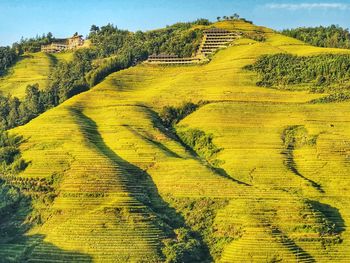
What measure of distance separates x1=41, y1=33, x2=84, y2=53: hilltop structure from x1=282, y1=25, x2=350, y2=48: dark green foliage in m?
52.6

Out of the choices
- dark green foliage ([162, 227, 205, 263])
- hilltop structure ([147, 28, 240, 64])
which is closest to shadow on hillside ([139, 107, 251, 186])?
dark green foliage ([162, 227, 205, 263])

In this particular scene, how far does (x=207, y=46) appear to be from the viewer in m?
101

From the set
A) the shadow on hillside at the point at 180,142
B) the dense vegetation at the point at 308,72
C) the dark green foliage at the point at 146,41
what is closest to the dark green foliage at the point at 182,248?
the shadow on hillside at the point at 180,142

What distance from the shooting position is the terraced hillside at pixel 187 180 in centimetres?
4978

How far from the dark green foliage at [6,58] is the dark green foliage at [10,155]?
190 ft

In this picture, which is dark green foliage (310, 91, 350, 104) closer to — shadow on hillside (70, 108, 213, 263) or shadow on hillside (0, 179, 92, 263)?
shadow on hillside (70, 108, 213, 263)

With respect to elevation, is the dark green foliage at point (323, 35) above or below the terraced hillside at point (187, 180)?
above

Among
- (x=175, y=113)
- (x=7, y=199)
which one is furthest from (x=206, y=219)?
(x=175, y=113)

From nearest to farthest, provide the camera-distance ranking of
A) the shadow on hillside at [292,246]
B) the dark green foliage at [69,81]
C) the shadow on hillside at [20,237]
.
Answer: the shadow on hillside at [20,237] → the shadow on hillside at [292,246] → the dark green foliage at [69,81]

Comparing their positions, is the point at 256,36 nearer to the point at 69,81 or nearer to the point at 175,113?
the point at 69,81

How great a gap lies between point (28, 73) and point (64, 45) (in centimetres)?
2819

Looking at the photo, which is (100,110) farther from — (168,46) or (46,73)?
(46,73)

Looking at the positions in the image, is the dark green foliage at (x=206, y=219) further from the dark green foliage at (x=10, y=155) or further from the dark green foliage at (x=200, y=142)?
the dark green foliage at (x=10, y=155)

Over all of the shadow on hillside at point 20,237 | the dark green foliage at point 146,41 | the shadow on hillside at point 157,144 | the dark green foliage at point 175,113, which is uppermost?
the dark green foliage at point 146,41
